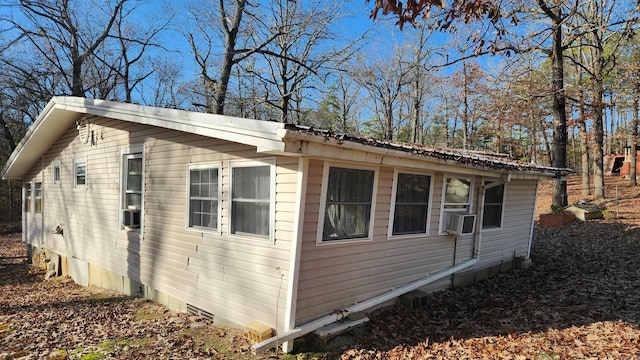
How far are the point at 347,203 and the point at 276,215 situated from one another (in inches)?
41.1

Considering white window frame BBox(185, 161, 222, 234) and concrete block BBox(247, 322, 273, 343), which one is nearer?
concrete block BBox(247, 322, 273, 343)

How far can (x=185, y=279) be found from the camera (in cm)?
664

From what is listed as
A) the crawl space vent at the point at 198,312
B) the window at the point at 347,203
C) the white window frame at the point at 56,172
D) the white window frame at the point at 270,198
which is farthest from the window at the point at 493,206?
the white window frame at the point at 56,172

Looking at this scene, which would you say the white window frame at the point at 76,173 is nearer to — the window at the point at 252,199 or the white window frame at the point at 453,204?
the window at the point at 252,199

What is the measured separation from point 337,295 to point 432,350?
1.42m

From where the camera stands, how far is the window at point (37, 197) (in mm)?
12602

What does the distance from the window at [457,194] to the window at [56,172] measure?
11.0m

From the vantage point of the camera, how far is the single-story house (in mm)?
4906

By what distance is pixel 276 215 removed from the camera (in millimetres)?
5039

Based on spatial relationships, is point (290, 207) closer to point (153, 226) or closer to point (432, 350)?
point (432, 350)

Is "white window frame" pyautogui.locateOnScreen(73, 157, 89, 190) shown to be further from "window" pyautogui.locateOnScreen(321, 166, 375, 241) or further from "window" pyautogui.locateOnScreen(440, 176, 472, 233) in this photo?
"window" pyautogui.locateOnScreen(440, 176, 472, 233)

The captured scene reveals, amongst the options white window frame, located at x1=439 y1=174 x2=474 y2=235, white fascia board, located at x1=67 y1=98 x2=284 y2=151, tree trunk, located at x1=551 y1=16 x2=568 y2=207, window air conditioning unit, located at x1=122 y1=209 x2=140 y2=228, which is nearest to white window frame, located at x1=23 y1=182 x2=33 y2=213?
white fascia board, located at x1=67 y1=98 x2=284 y2=151

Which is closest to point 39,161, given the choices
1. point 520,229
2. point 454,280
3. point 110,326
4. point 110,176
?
point 110,176

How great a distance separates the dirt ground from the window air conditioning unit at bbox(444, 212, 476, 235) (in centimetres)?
124
